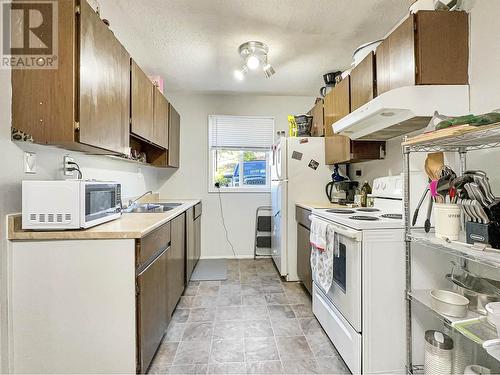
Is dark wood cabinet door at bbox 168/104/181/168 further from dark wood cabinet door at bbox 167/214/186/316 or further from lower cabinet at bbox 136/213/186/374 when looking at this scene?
lower cabinet at bbox 136/213/186/374

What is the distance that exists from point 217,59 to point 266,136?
58.7 inches

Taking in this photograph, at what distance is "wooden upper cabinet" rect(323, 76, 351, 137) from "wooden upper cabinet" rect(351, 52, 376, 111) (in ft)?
0.33

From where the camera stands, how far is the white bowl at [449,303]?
1.17 meters

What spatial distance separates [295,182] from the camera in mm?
3033

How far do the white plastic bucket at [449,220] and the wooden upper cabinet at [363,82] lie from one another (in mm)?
1047

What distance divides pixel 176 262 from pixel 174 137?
74.3 inches

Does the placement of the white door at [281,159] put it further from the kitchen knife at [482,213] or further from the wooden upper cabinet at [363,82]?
the kitchen knife at [482,213]

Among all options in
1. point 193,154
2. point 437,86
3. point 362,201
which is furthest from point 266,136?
point 437,86

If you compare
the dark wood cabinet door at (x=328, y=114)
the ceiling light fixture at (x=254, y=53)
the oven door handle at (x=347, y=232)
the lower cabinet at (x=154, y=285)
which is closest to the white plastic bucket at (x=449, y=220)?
the oven door handle at (x=347, y=232)

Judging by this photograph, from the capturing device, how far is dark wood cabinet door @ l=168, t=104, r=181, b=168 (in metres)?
3.29

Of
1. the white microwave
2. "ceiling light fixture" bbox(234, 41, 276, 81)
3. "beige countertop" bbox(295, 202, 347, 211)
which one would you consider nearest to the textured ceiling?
"ceiling light fixture" bbox(234, 41, 276, 81)

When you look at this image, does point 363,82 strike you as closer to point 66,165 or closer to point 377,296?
point 377,296

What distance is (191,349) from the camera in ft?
5.98

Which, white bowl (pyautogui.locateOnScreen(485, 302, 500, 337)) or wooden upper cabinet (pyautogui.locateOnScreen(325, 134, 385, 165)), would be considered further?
wooden upper cabinet (pyautogui.locateOnScreen(325, 134, 385, 165))
